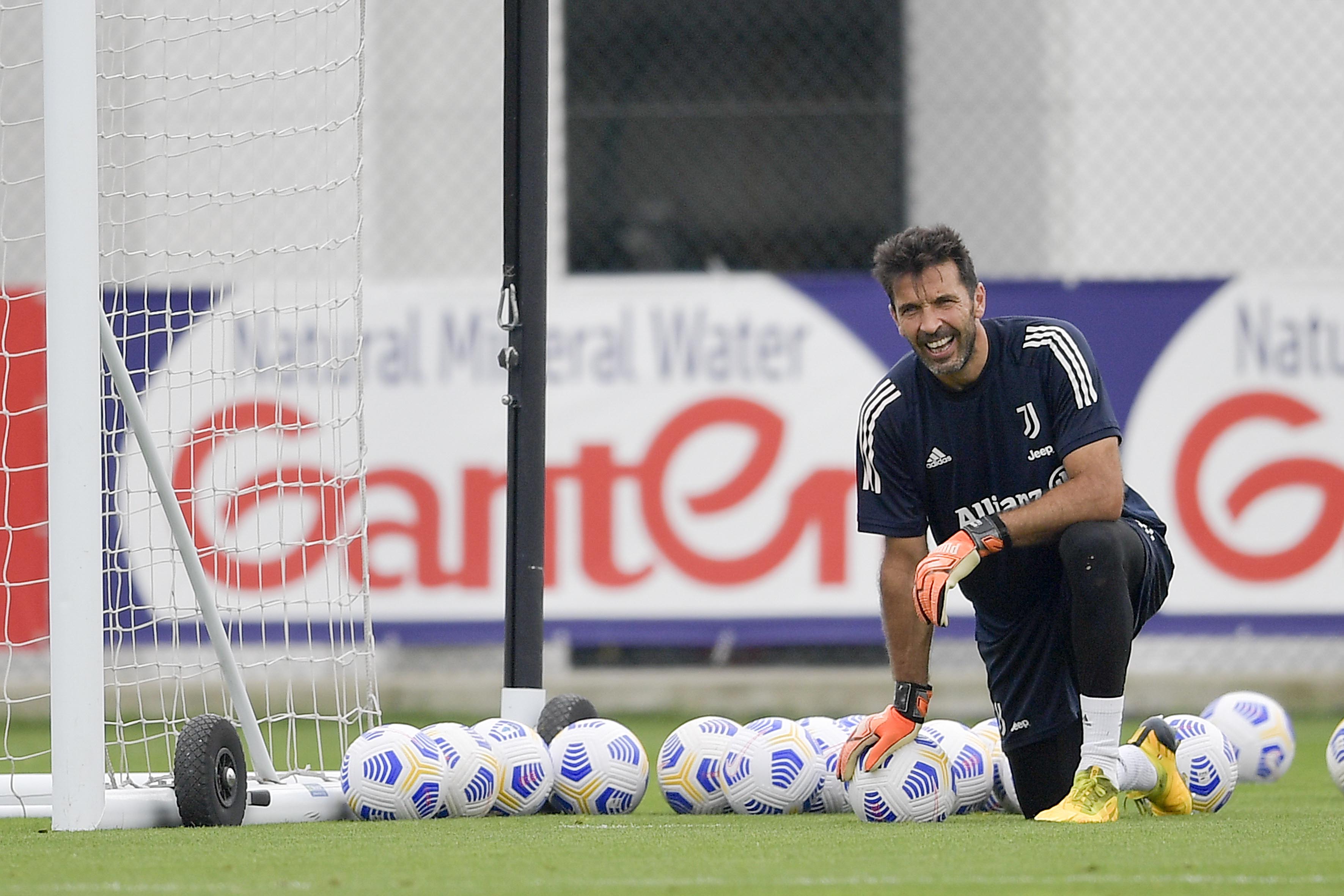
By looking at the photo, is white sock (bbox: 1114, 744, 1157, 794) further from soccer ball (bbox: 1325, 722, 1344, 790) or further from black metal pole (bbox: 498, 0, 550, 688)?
black metal pole (bbox: 498, 0, 550, 688)

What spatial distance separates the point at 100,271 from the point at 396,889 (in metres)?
2.28

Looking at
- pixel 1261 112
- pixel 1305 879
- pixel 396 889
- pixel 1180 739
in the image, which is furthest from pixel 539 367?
pixel 1261 112

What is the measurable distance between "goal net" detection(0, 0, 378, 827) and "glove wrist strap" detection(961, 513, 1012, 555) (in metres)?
2.48

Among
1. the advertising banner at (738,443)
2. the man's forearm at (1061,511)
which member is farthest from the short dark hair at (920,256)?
the advertising banner at (738,443)

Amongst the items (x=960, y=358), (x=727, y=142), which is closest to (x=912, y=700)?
(x=960, y=358)

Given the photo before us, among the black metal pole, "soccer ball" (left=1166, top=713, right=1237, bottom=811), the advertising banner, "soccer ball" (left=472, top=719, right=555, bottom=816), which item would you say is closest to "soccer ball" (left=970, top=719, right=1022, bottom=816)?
"soccer ball" (left=1166, top=713, right=1237, bottom=811)

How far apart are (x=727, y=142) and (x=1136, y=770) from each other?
264 inches

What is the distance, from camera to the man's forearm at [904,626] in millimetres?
4488

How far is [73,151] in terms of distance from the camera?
4352mm

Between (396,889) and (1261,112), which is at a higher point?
(1261,112)

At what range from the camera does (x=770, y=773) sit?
4.84m

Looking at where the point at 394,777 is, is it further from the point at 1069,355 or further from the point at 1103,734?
the point at 1069,355

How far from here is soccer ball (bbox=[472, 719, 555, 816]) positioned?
479cm

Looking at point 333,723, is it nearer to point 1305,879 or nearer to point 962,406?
point 962,406
